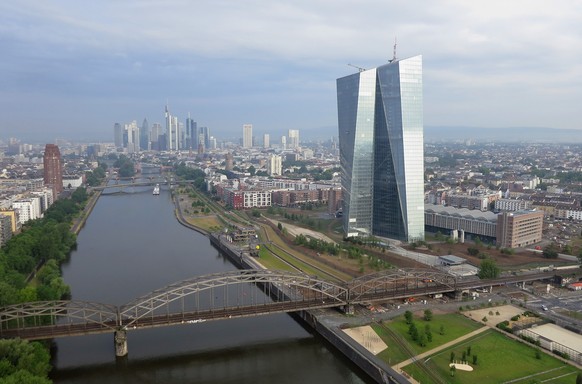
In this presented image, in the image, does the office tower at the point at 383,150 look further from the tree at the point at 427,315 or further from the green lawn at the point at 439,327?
the tree at the point at 427,315

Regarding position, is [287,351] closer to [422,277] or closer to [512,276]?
[422,277]

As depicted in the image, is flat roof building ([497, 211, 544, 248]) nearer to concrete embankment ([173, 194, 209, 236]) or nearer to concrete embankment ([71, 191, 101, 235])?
concrete embankment ([173, 194, 209, 236])

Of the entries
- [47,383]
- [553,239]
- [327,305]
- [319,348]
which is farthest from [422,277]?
[553,239]

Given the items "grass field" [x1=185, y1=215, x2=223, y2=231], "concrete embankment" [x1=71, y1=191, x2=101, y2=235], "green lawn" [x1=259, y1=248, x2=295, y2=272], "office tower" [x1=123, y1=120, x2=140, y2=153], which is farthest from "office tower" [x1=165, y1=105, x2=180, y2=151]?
"green lawn" [x1=259, y1=248, x2=295, y2=272]

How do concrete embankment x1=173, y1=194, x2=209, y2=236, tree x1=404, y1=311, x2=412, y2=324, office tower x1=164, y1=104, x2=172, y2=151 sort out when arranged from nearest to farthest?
1. tree x1=404, y1=311, x2=412, y2=324
2. concrete embankment x1=173, y1=194, x2=209, y2=236
3. office tower x1=164, y1=104, x2=172, y2=151

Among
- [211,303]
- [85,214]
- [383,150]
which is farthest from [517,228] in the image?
[85,214]

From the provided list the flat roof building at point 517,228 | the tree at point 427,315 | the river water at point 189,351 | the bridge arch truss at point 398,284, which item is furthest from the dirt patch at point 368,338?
the flat roof building at point 517,228

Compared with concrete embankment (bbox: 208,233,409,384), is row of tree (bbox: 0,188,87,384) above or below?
above
